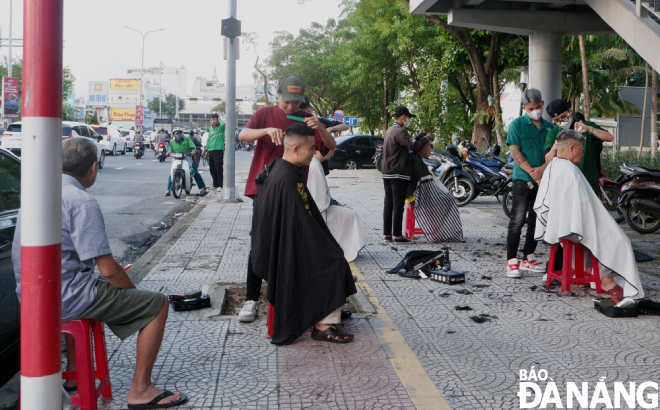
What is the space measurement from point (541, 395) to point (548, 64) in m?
10.2

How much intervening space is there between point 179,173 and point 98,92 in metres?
146

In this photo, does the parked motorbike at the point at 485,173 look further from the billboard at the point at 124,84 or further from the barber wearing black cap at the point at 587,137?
the billboard at the point at 124,84

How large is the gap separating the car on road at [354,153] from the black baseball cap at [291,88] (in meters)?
21.0

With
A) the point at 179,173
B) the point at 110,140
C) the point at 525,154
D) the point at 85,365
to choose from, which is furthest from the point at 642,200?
the point at 110,140

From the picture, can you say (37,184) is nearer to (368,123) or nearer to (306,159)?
(306,159)

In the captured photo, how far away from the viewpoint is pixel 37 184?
2320 millimetres

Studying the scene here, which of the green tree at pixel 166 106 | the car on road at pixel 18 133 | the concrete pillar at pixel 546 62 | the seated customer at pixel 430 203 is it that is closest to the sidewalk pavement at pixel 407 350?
the seated customer at pixel 430 203

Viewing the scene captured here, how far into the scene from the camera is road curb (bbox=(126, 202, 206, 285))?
22.5 feet

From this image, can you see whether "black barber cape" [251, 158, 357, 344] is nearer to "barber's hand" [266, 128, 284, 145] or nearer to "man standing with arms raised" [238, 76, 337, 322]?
"barber's hand" [266, 128, 284, 145]

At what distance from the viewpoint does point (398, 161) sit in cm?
857

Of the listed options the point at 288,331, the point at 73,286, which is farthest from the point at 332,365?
the point at 73,286

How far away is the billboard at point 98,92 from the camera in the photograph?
5940 inches

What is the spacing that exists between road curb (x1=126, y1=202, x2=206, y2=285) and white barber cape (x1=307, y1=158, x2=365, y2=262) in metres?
1.89

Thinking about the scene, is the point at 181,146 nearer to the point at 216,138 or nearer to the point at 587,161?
the point at 216,138
